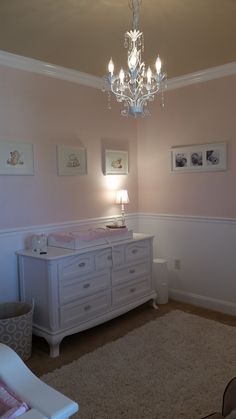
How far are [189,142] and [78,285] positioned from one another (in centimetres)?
196

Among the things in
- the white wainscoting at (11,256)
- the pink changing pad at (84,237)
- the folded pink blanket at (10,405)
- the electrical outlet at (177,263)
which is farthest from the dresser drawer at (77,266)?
the folded pink blanket at (10,405)

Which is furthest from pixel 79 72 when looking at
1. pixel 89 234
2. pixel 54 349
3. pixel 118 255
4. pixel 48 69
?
pixel 54 349

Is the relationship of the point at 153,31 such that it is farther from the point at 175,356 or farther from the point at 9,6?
the point at 175,356

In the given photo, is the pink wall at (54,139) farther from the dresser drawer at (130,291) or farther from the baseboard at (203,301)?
the baseboard at (203,301)

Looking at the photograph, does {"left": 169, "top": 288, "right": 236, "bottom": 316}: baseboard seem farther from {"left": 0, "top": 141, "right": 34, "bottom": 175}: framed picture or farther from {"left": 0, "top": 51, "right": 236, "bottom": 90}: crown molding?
{"left": 0, "top": 51, "right": 236, "bottom": 90}: crown molding

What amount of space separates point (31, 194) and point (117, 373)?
169 centimetres

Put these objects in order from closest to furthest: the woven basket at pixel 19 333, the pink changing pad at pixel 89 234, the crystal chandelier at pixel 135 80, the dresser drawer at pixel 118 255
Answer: the crystal chandelier at pixel 135 80 → the woven basket at pixel 19 333 → the pink changing pad at pixel 89 234 → the dresser drawer at pixel 118 255

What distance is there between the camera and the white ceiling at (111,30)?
214cm

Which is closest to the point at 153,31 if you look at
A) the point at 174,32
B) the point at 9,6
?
the point at 174,32

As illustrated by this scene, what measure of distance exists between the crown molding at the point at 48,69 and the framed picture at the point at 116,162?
0.73 meters

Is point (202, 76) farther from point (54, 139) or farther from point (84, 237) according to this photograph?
point (84, 237)

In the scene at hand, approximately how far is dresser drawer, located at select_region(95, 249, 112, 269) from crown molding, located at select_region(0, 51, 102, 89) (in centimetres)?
174

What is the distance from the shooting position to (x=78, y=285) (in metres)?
2.92

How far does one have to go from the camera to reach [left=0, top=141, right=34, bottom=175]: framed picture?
9.59ft
